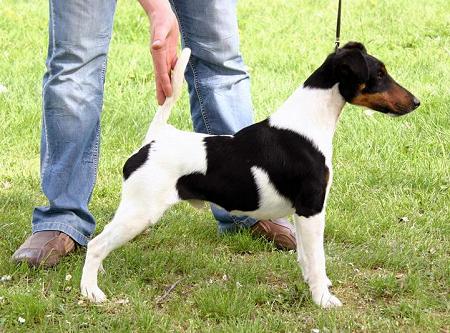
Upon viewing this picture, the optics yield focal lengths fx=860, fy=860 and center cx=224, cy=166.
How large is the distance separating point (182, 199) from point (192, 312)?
1.60ft

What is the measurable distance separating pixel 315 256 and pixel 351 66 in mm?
823

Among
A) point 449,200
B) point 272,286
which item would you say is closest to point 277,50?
point 449,200

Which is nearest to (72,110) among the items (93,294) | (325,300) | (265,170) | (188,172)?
(188,172)

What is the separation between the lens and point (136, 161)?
3.70 meters

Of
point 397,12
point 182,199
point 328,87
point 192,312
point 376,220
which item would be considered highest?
point 328,87

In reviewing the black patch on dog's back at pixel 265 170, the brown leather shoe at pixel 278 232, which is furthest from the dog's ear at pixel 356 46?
the brown leather shoe at pixel 278 232

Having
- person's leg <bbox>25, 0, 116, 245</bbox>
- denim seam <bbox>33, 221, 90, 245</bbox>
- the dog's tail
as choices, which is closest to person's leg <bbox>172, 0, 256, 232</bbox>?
person's leg <bbox>25, 0, 116, 245</bbox>

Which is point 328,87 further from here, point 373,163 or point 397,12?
point 397,12

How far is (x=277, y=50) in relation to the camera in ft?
25.7

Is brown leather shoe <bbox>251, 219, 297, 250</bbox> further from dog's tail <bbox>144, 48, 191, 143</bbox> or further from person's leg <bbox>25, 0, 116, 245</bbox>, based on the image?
dog's tail <bbox>144, 48, 191, 143</bbox>

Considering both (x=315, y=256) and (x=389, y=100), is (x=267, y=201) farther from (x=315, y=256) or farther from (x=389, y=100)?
(x=389, y=100)

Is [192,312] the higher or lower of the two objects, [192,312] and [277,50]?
the higher

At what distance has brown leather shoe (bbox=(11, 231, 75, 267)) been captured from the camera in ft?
13.5

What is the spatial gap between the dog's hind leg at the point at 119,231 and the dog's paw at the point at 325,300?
76 centimetres
